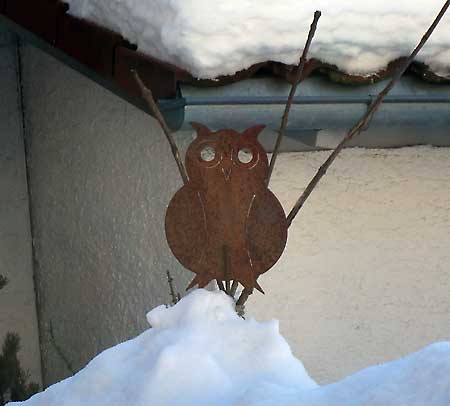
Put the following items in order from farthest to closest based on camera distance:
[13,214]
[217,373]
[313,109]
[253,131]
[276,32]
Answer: [13,214], [313,109], [276,32], [253,131], [217,373]

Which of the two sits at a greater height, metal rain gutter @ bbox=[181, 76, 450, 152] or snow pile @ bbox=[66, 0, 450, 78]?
snow pile @ bbox=[66, 0, 450, 78]

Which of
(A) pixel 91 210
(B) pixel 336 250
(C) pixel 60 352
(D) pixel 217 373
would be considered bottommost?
(C) pixel 60 352

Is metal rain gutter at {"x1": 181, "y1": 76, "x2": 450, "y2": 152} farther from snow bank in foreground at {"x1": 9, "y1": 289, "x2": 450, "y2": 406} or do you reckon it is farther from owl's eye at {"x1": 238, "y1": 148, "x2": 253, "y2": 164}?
snow bank in foreground at {"x1": 9, "y1": 289, "x2": 450, "y2": 406}

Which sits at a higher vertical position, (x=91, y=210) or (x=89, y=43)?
(x=89, y=43)

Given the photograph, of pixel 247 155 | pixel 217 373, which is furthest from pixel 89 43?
pixel 217 373

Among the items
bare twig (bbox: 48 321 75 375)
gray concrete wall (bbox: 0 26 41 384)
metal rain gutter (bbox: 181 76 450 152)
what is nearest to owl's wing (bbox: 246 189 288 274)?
metal rain gutter (bbox: 181 76 450 152)

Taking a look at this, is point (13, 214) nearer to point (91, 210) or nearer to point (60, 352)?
point (60, 352)

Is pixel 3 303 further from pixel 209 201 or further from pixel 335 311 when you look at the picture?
pixel 209 201

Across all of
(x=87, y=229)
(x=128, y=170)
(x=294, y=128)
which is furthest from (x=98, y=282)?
(x=294, y=128)
